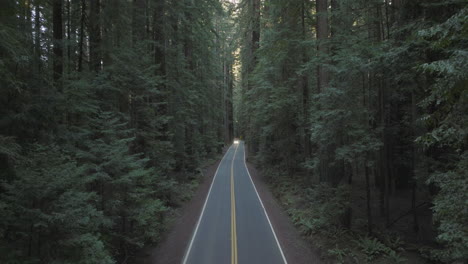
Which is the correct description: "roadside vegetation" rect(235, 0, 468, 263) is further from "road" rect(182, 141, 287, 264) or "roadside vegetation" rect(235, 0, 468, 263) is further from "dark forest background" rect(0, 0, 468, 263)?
"road" rect(182, 141, 287, 264)

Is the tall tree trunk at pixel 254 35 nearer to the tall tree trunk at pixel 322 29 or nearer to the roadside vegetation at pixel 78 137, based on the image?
the roadside vegetation at pixel 78 137

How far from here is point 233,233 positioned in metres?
12.6

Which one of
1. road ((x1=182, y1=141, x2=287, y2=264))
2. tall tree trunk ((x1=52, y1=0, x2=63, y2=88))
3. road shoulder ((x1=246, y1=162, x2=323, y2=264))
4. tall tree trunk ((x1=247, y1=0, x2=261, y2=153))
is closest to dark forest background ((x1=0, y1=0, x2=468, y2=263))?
tall tree trunk ((x1=52, y1=0, x2=63, y2=88))

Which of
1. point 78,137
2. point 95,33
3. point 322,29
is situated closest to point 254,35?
point 322,29

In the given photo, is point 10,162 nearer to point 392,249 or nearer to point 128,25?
point 128,25

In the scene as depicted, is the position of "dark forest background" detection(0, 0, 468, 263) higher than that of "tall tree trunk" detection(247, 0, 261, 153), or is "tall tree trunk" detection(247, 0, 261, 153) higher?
"tall tree trunk" detection(247, 0, 261, 153)

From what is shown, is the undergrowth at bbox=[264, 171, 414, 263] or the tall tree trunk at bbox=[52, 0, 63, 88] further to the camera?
the undergrowth at bbox=[264, 171, 414, 263]

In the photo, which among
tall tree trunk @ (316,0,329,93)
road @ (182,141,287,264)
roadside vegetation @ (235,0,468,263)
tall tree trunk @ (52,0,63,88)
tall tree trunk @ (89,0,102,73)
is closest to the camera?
roadside vegetation @ (235,0,468,263)

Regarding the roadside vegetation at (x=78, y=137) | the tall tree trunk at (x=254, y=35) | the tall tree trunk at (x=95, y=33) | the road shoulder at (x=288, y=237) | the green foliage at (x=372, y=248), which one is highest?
the tall tree trunk at (x=254, y=35)

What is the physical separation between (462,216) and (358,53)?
20.5 feet

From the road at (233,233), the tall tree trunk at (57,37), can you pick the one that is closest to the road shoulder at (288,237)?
the road at (233,233)

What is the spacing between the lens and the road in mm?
10469

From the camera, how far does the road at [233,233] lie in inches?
412

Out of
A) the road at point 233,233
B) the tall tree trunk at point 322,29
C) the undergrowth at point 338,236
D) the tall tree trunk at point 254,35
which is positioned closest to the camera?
the undergrowth at point 338,236
